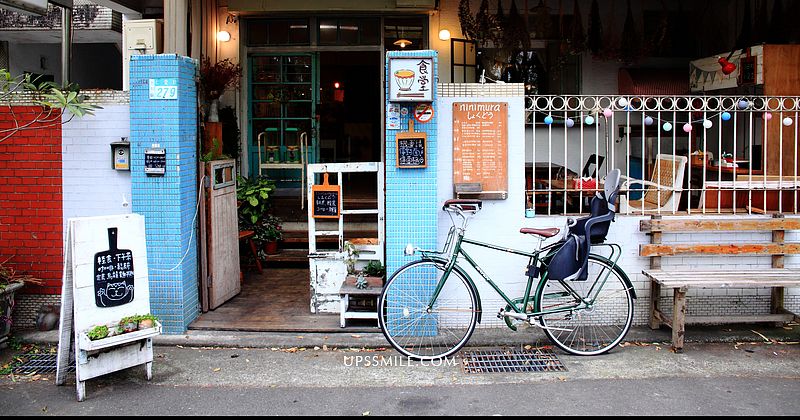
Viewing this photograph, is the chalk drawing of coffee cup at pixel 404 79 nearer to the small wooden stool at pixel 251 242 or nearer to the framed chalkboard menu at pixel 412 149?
the framed chalkboard menu at pixel 412 149

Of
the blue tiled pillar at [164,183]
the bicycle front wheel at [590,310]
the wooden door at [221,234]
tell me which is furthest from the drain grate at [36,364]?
the bicycle front wheel at [590,310]

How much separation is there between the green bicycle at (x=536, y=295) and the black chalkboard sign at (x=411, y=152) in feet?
1.58

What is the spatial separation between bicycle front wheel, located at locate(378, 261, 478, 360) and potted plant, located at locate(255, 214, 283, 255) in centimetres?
359

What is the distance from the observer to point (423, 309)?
654cm

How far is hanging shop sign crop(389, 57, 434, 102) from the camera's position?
6.52 m

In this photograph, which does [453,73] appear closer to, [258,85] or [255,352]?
[258,85]

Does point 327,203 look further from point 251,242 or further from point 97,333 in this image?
point 97,333

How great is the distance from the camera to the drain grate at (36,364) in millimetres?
6059

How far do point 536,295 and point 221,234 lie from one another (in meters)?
3.42

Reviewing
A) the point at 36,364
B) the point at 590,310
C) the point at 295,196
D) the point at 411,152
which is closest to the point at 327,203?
the point at 411,152

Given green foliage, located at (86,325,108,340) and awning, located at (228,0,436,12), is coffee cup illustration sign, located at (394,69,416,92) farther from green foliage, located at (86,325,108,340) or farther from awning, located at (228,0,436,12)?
awning, located at (228,0,436,12)

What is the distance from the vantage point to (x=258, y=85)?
1210 centimetres

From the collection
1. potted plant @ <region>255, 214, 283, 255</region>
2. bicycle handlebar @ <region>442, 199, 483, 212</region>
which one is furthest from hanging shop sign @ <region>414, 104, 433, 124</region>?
potted plant @ <region>255, 214, 283, 255</region>

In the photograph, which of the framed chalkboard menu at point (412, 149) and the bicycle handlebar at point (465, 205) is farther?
the framed chalkboard menu at point (412, 149)
